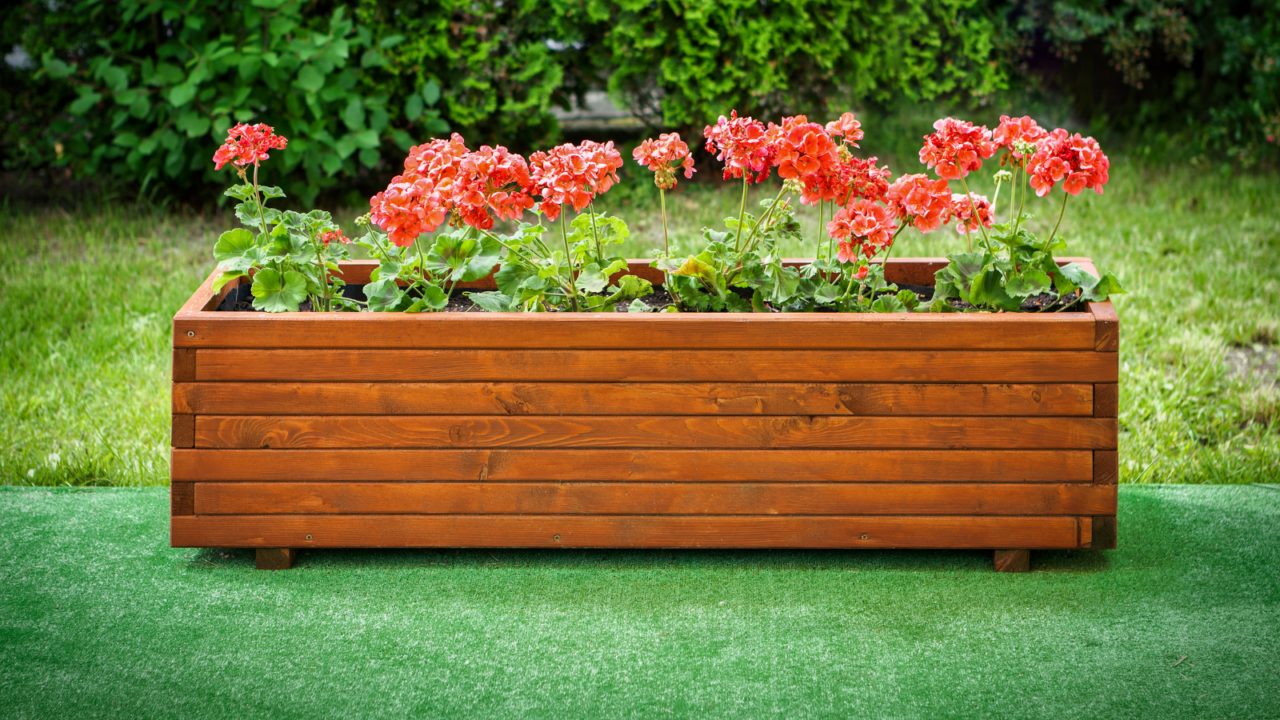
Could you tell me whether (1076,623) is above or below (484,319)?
below

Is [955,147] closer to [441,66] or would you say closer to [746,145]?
[746,145]

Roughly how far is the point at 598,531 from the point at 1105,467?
1019 millimetres

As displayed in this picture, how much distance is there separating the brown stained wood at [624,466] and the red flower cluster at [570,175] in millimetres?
506

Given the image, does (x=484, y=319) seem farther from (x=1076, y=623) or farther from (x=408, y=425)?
(x=1076, y=623)

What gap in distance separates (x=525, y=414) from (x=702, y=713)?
0.69 m

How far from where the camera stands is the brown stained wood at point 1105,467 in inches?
80.0

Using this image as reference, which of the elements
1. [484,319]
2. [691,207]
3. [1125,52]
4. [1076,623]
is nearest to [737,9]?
[691,207]

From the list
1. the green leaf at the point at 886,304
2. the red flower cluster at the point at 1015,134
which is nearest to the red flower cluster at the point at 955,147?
the red flower cluster at the point at 1015,134

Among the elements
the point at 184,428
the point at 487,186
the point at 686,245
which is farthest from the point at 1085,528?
the point at 686,245

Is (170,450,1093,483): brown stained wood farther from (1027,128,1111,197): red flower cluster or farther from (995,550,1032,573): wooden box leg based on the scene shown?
(1027,128,1111,197): red flower cluster

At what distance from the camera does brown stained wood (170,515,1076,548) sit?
6.85ft

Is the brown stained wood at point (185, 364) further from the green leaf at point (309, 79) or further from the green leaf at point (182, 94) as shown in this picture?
the green leaf at point (182, 94)

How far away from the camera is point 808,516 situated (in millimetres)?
2088

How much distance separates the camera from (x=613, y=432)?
206cm
